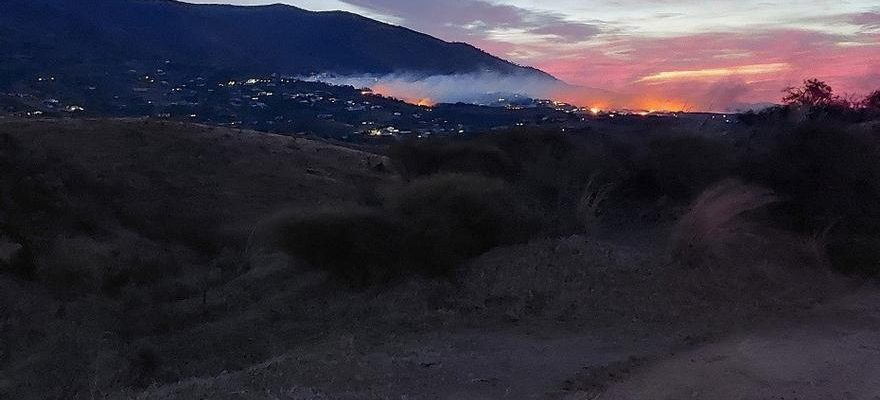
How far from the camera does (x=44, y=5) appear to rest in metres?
161

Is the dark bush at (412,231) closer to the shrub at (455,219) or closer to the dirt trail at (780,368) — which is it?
the shrub at (455,219)

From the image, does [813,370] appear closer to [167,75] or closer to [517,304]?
[517,304]

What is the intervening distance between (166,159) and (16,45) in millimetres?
111550

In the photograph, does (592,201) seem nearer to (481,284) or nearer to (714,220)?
(714,220)

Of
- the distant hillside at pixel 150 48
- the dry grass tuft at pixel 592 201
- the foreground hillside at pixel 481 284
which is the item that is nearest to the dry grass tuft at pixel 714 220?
the foreground hillside at pixel 481 284

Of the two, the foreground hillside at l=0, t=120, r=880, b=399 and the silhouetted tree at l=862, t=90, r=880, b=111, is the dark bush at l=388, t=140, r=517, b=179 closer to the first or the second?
the foreground hillside at l=0, t=120, r=880, b=399

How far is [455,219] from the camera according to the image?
1847 centimetres

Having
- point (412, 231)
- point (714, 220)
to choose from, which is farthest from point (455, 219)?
point (714, 220)

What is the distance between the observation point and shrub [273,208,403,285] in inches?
680

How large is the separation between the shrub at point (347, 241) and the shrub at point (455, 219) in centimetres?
43

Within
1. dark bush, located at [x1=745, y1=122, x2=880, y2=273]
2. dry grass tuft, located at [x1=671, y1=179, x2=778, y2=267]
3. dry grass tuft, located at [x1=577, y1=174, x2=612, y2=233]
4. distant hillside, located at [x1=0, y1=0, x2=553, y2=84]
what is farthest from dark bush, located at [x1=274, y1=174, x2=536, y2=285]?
distant hillside, located at [x1=0, y1=0, x2=553, y2=84]

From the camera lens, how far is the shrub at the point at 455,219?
56.9 feet

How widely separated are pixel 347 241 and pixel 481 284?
10.8 feet

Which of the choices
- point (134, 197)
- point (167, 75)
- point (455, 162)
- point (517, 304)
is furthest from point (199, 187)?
point (167, 75)
